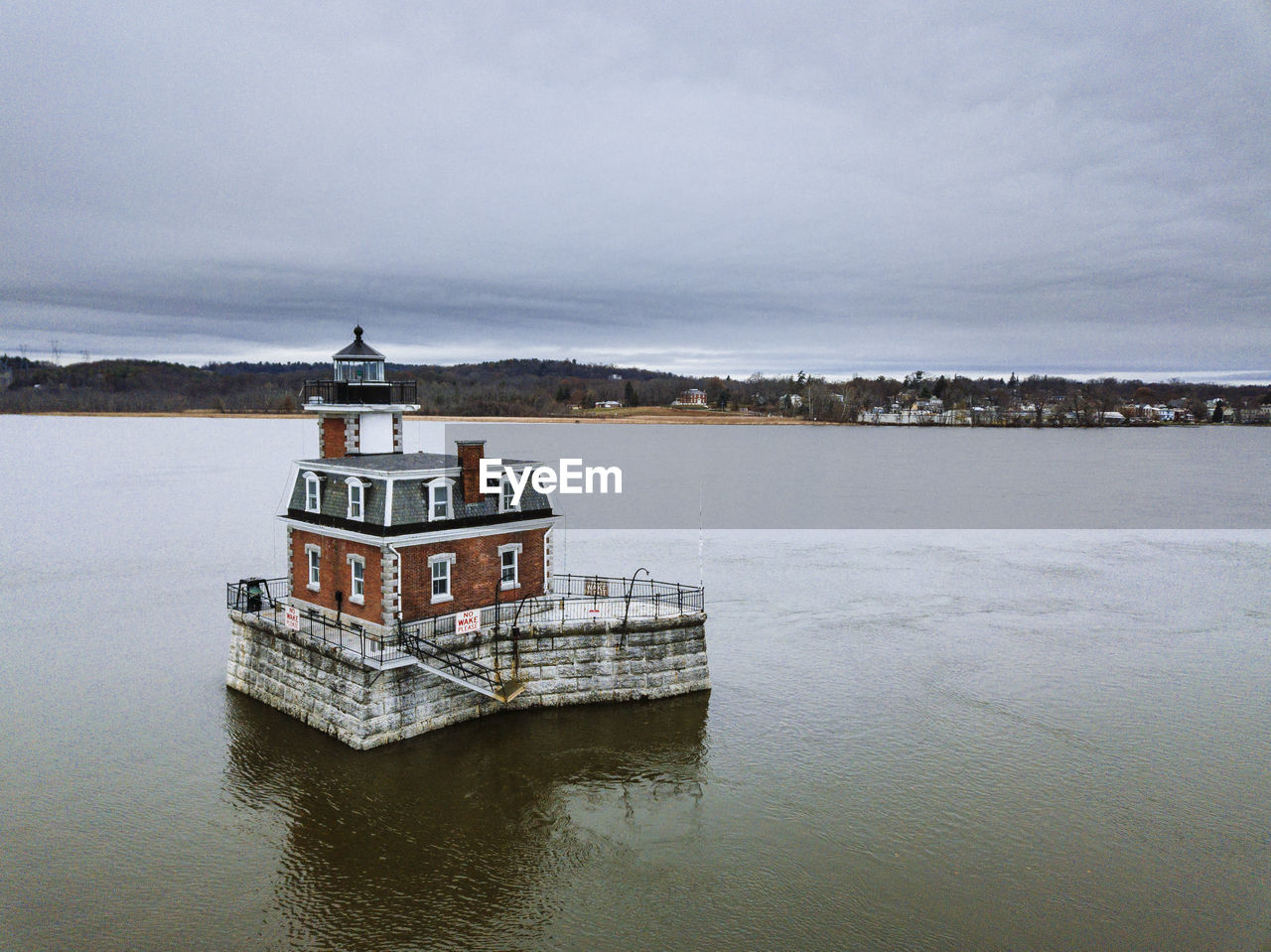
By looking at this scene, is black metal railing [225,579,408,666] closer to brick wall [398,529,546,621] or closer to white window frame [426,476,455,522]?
brick wall [398,529,546,621]

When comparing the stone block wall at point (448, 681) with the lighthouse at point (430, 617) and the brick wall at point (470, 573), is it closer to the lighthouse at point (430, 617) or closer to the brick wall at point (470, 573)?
the lighthouse at point (430, 617)

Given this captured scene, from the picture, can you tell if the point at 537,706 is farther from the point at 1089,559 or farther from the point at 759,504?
the point at 759,504

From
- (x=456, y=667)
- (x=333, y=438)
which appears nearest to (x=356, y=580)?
(x=456, y=667)

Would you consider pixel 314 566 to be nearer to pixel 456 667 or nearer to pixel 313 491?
pixel 313 491

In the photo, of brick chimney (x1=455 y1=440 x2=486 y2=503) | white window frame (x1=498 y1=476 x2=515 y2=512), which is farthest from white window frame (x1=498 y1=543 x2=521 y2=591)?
brick chimney (x1=455 y1=440 x2=486 y2=503)

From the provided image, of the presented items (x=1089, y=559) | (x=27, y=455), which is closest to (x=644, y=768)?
(x=1089, y=559)

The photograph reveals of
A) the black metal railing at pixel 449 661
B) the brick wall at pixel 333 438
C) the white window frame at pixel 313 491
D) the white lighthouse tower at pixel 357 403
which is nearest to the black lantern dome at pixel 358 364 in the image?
the white lighthouse tower at pixel 357 403
